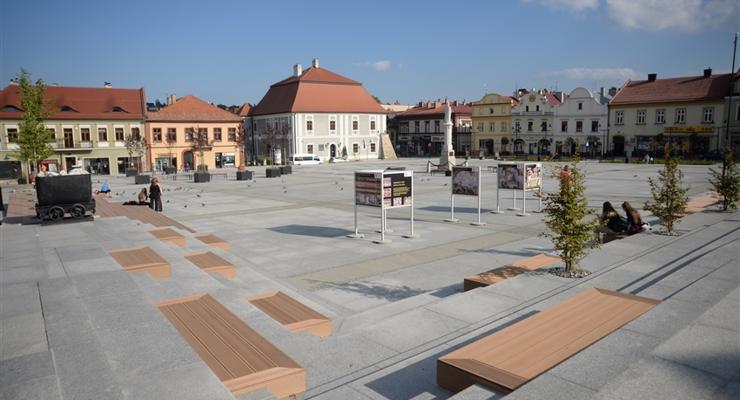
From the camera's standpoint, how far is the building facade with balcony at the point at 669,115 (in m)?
57.3

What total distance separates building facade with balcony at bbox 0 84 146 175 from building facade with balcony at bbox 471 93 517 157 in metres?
46.1

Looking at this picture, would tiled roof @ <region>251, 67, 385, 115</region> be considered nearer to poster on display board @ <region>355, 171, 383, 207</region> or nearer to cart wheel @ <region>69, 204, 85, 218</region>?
cart wheel @ <region>69, 204, 85, 218</region>

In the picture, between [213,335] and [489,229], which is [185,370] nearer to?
[213,335]

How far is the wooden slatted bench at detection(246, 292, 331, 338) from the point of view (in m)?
7.35

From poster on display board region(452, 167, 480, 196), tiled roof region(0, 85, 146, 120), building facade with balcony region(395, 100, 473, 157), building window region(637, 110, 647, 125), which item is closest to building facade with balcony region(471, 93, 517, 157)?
building facade with balcony region(395, 100, 473, 157)

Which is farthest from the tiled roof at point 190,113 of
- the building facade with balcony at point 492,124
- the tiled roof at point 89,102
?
the building facade with balcony at point 492,124

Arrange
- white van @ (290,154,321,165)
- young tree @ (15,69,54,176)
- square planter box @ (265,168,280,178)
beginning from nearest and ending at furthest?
young tree @ (15,69,54,176) → square planter box @ (265,168,280,178) → white van @ (290,154,321,165)

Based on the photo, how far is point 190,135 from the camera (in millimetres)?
60688

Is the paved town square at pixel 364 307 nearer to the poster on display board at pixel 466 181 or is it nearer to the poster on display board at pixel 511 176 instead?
the poster on display board at pixel 466 181

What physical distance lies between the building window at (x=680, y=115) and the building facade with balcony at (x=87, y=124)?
198 feet

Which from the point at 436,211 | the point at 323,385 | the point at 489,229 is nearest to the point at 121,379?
the point at 323,385

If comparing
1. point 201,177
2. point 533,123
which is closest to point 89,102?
point 201,177

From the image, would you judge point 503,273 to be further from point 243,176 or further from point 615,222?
point 243,176

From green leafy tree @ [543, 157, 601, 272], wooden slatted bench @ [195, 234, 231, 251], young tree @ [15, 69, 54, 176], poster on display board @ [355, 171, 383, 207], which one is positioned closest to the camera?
green leafy tree @ [543, 157, 601, 272]
